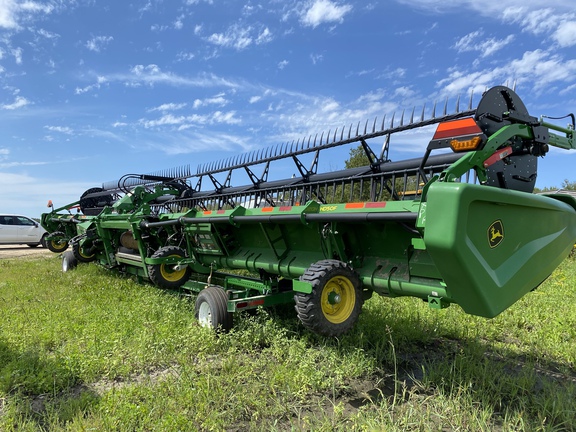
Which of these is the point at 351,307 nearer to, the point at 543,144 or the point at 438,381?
the point at 438,381

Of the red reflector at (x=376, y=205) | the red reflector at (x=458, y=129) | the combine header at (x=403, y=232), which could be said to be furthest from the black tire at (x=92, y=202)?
the red reflector at (x=458, y=129)

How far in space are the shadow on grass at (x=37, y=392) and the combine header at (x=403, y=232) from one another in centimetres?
143

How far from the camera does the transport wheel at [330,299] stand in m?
3.13

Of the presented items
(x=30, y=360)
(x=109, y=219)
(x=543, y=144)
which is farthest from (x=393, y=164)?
(x=109, y=219)

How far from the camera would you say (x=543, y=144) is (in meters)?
3.41

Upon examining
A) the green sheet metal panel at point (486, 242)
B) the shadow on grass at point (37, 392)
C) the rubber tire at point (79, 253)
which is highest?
the green sheet metal panel at point (486, 242)

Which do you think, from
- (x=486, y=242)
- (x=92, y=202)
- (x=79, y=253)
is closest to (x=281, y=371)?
(x=486, y=242)

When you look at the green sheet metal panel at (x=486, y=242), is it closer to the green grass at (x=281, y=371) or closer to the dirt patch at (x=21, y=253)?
the green grass at (x=281, y=371)

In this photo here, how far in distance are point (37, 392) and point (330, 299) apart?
232cm

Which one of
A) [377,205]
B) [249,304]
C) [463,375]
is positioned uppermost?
[377,205]

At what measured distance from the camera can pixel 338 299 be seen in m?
3.31

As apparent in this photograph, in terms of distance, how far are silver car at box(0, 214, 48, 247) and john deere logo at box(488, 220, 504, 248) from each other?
1847cm

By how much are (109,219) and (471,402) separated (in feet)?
20.7

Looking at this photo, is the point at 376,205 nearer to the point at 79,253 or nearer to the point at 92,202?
the point at 79,253
